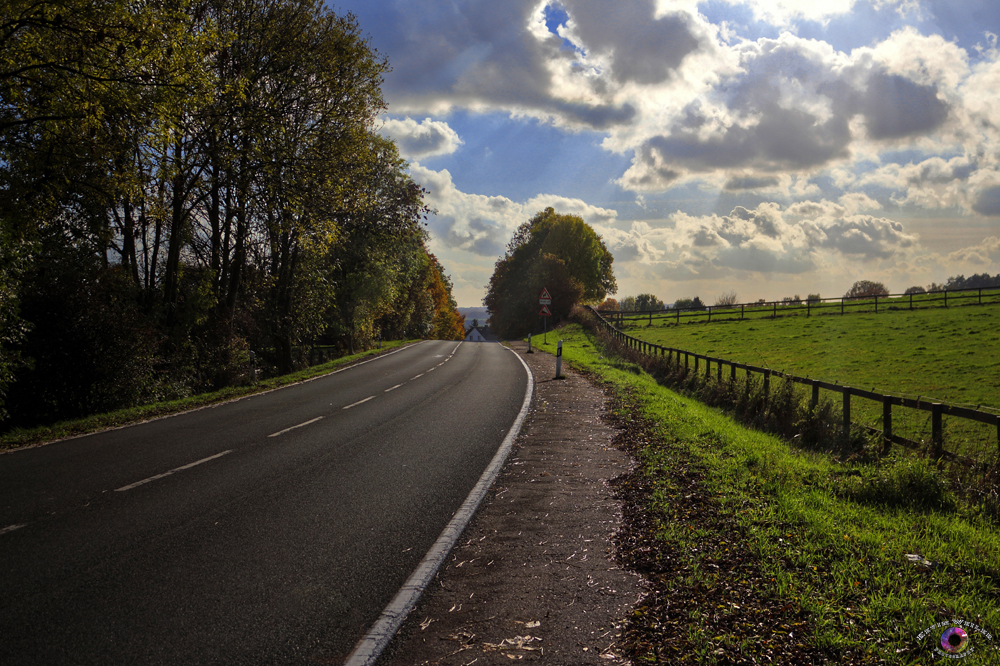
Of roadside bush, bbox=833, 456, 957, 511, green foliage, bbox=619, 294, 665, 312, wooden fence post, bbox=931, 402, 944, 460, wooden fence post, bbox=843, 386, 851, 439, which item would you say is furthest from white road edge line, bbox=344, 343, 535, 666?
green foliage, bbox=619, 294, 665, 312

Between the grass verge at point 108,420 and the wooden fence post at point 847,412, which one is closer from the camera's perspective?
the grass verge at point 108,420

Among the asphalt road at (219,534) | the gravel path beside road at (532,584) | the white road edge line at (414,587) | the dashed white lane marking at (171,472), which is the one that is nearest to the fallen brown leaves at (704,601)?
the gravel path beside road at (532,584)

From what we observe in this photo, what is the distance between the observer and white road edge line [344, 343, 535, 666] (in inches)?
140

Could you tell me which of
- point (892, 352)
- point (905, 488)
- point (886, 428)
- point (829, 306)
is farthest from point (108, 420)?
point (829, 306)

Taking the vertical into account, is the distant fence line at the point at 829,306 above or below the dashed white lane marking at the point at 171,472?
above

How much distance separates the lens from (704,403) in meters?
15.7

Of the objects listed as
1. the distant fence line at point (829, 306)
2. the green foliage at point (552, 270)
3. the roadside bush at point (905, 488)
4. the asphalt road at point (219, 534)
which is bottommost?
the roadside bush at point (905, 488)

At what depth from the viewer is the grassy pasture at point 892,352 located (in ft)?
44.7

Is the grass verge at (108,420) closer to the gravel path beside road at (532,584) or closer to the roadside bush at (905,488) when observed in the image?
the gravel path beside road at (532,584)

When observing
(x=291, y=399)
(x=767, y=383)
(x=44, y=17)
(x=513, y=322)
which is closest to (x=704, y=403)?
(x=767, y=383)

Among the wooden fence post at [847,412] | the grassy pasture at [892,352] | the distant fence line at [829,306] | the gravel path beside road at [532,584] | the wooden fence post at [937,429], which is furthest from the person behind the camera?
the distant fence line at [829,306]

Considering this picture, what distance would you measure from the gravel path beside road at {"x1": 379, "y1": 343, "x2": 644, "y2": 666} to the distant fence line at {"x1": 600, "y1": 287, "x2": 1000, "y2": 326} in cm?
3975

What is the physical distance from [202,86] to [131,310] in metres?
5.56

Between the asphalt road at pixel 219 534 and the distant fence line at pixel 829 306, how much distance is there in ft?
128
